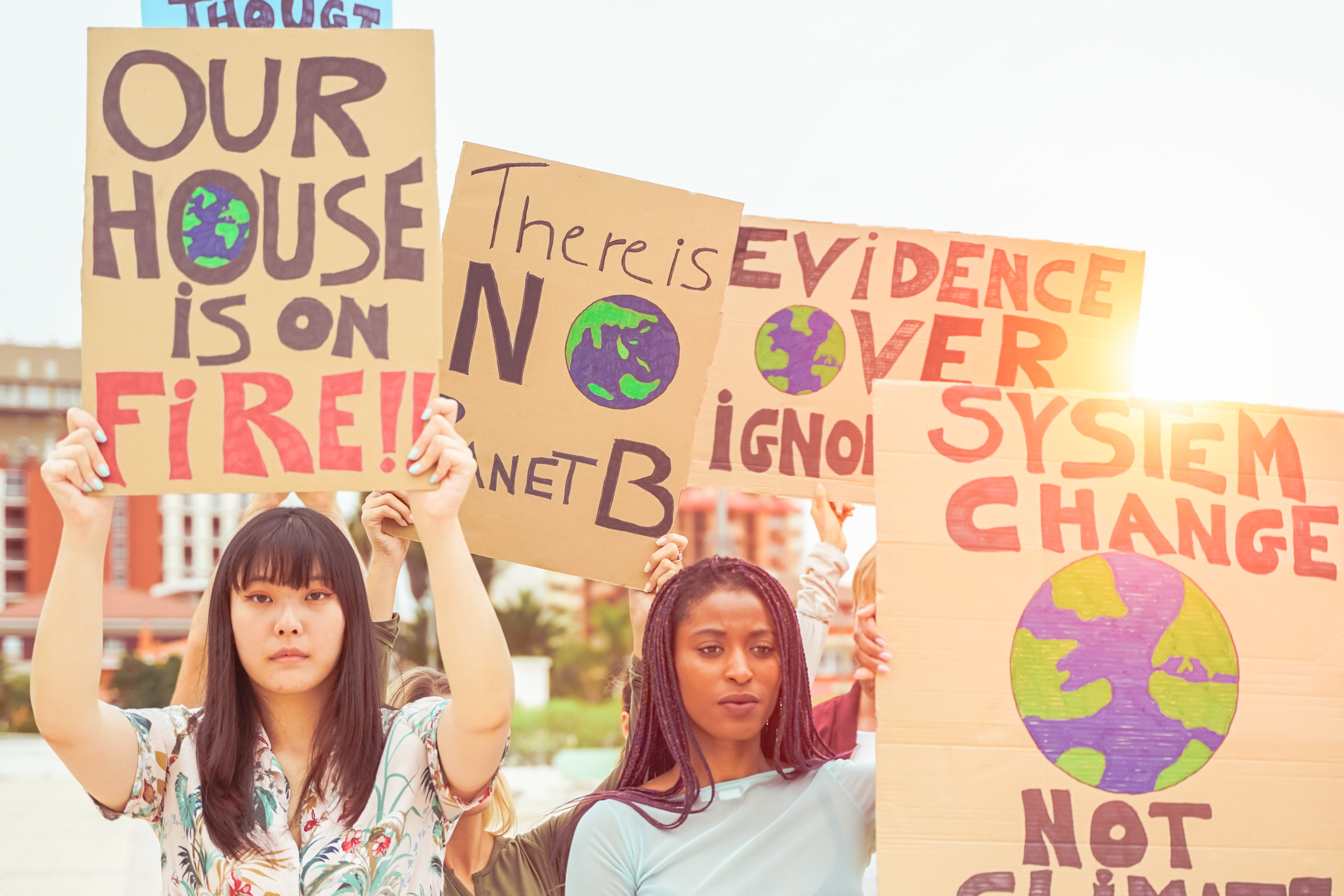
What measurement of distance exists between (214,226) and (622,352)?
1.06 meters

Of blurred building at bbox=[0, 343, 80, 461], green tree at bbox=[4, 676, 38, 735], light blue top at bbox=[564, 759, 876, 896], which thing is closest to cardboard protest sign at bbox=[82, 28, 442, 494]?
light blue top at bbox=[564, 759, 876, 896]

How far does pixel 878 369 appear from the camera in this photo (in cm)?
361

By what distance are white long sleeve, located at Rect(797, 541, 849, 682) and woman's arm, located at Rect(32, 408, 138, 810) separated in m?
1.42

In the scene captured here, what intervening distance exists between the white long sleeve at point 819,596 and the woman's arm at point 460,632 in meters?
0.93

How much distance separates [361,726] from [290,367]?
64 cm

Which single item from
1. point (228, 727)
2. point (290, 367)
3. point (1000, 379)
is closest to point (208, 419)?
point (290, 367)

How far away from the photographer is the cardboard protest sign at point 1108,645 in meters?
2.25

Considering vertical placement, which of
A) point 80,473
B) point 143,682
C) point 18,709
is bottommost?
point 18,709

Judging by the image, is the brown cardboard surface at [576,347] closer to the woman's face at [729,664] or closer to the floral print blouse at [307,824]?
the woman's face at [729,664]

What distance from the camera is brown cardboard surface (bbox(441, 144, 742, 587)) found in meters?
3.01

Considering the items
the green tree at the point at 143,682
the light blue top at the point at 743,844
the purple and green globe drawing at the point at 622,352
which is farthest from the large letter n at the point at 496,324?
the green tree at the point at 143,682

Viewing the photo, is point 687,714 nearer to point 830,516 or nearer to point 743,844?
point 743,844

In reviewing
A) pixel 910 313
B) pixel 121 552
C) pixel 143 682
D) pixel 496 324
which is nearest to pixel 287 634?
pixel 496 324

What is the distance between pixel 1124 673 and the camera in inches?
91.4
